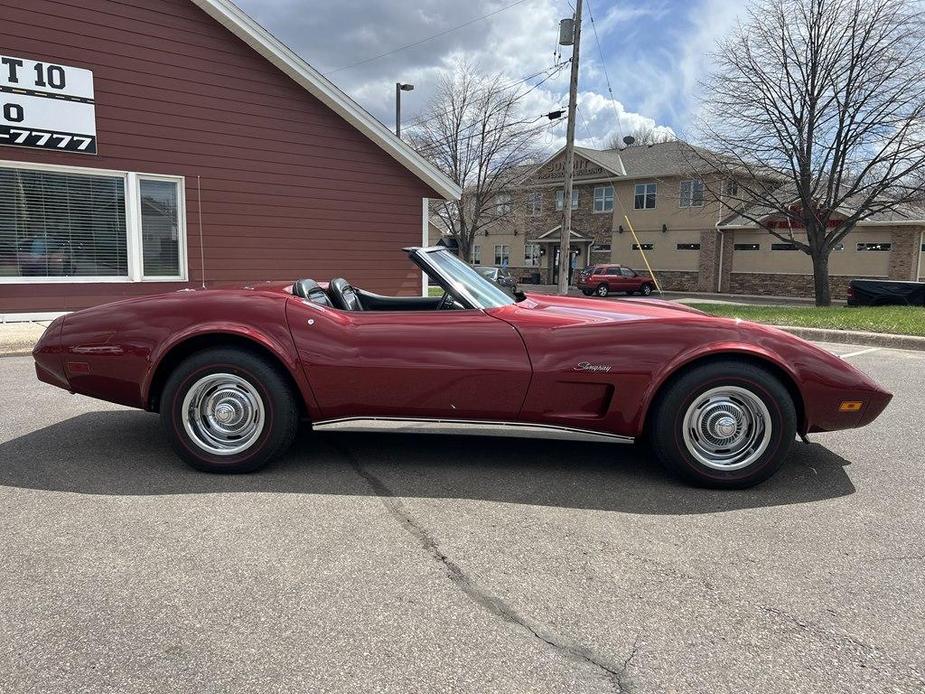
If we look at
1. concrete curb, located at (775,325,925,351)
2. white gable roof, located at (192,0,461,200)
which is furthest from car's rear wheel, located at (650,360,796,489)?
white gable roof, located at (192,0,461,200)

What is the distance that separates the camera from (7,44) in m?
9.52

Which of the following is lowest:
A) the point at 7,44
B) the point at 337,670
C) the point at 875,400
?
the point at 337,670

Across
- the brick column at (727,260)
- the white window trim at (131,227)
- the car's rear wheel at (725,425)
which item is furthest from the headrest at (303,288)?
the brick column at (727,260)

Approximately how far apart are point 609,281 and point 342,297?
2845 centimetres

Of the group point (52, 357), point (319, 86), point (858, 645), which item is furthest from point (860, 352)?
point (319, 86)

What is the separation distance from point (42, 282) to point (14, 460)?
7595 mm

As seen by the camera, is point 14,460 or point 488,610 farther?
point 14,460

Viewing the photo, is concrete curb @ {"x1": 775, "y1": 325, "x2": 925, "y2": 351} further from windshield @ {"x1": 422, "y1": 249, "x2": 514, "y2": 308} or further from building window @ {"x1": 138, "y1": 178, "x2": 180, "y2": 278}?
building window @ {"x1": 138, "y1": 178, "x2": 180, "y2": 278}

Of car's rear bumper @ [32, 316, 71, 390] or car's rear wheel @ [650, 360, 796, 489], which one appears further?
car's rear bumper @ [32, 316, 71, 390]

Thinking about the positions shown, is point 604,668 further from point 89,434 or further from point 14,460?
point 89,434

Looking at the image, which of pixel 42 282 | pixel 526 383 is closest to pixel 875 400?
pixel 526 383

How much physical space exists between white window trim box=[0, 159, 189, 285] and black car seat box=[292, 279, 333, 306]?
815 centimetres

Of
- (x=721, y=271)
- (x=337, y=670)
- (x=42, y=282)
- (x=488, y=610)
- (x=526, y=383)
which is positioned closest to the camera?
(x=337, y=670)

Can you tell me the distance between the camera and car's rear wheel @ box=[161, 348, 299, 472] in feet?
11.7
